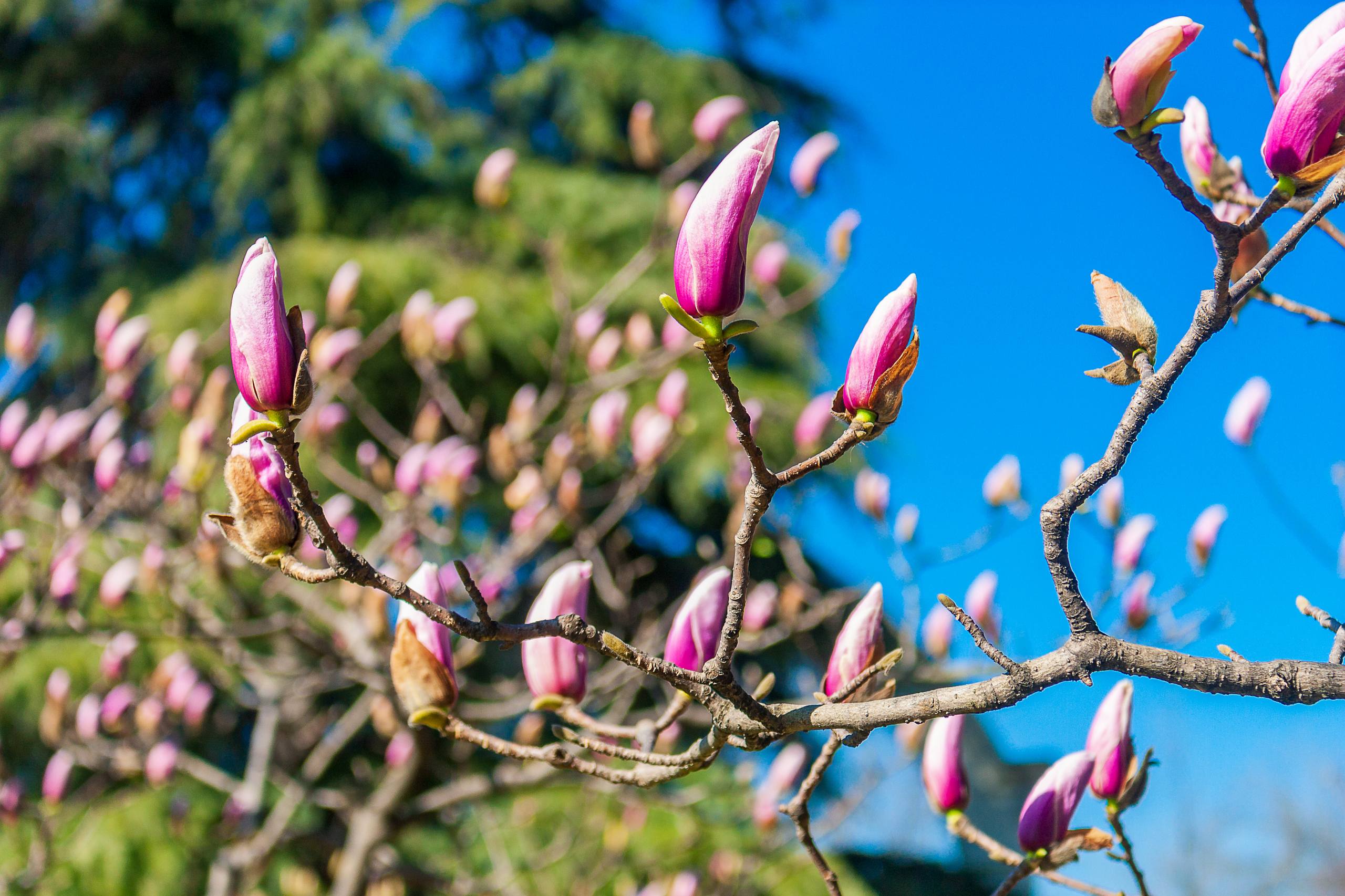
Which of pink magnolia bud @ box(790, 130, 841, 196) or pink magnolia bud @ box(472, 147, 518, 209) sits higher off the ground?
pink magnolia bud @ box(790, 130, 841, 196)

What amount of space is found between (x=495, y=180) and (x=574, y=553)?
2.90ft

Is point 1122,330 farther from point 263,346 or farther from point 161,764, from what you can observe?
point 161,764

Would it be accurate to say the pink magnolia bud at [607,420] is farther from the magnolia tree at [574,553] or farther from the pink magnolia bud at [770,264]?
the pink magnolia bud at [770,264]

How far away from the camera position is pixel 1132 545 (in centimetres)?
171

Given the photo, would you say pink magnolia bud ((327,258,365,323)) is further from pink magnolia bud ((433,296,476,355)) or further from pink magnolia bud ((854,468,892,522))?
pink magnolia bud ((854,468,892,522))

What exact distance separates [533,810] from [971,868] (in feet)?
6.89

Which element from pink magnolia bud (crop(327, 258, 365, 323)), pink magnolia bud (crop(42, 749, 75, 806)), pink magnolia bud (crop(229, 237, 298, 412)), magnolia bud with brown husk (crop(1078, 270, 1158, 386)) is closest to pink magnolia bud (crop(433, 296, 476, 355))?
pink magnolia bud (crop(327, 258, 365, 323))

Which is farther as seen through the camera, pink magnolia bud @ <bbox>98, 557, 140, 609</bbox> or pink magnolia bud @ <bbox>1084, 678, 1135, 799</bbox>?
pink magnolia bud @ <bbox>98, 557, 140, 609</bbox>

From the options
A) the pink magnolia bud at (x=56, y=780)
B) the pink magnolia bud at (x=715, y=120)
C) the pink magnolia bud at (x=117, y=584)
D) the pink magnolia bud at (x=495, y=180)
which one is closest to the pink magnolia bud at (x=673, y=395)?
the pink magnolia bud at (x=715, y=120)

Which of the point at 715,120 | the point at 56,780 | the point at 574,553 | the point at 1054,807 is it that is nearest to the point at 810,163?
the point at 715,120

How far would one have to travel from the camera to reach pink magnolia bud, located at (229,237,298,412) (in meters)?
0.55

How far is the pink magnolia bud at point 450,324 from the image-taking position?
2.17 meters

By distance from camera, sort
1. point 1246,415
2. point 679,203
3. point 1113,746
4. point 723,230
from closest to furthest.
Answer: point 723,230 → point 1113,746 → point 1246,415 → point 679,203

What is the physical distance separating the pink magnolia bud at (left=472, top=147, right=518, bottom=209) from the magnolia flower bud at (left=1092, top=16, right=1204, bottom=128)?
5.79 feet
